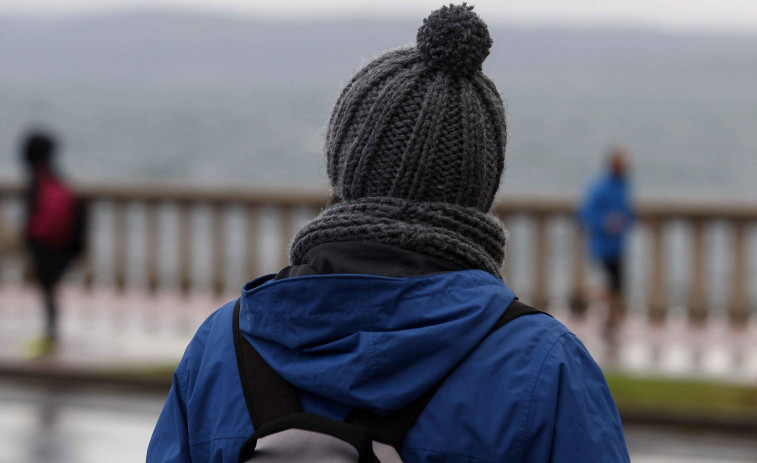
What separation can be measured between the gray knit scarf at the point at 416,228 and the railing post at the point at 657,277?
376 inches

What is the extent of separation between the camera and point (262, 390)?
1.64 m

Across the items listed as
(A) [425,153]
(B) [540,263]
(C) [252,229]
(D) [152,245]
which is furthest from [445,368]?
(D) [152,245]

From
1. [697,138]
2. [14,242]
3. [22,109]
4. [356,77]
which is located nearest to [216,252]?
[14,242]

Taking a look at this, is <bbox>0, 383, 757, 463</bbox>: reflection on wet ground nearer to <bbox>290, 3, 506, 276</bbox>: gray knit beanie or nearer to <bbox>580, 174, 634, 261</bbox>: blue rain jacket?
<bbox>580, 174, 634, 261</bbox>: blue rain jacket

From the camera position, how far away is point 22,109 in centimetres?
12788

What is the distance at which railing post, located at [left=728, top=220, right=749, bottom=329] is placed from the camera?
10.7 metres

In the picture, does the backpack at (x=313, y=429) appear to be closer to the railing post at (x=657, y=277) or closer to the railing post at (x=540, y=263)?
the railing post at (x=540, y=263)

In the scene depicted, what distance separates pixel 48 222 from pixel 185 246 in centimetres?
256

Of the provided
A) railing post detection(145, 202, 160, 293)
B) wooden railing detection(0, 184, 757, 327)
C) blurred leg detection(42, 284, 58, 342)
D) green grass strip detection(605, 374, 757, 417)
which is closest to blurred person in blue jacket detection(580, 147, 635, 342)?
wooden railing detection(0, 184, 757, 327)

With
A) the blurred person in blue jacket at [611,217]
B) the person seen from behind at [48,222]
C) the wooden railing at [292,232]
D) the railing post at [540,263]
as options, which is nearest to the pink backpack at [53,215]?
the person seen from behind at [48,222]

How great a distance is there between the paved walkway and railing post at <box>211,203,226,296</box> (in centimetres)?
21

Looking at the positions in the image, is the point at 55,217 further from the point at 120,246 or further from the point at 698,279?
the point at 698,279

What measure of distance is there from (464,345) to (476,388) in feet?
0.21

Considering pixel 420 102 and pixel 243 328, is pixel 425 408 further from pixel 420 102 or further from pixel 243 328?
pixel 420 102
